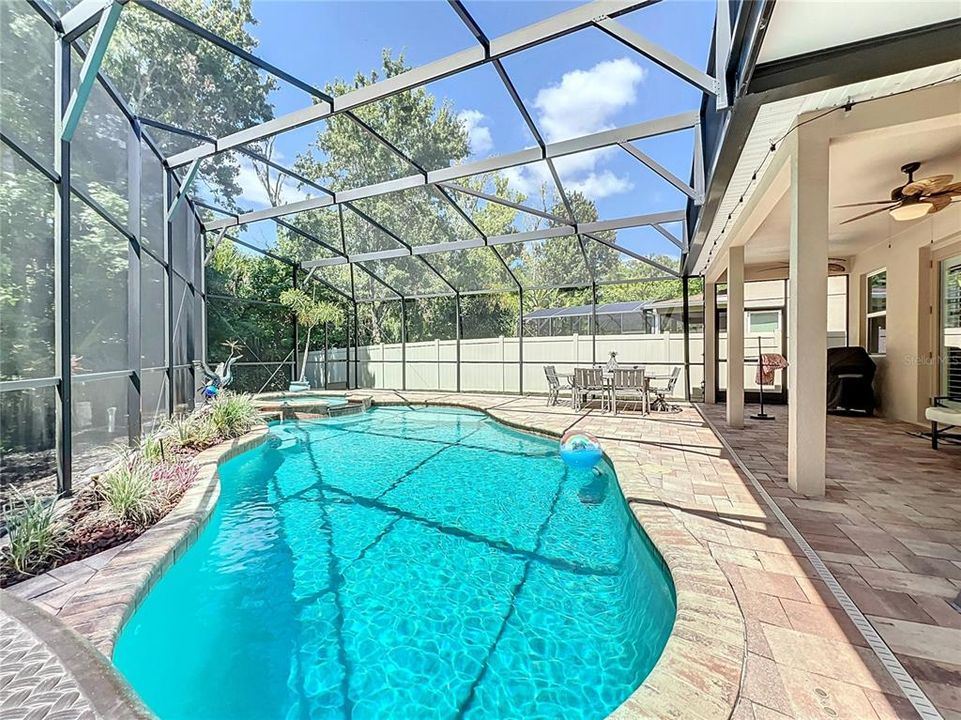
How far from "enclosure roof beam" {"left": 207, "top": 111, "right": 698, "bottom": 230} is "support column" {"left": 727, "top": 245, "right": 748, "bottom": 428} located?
84.3 inches

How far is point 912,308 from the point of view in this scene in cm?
616

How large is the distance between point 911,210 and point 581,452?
3938 millimetres

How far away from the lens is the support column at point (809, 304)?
339 centimetres

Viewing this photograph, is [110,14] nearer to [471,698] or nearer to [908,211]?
[471,698]

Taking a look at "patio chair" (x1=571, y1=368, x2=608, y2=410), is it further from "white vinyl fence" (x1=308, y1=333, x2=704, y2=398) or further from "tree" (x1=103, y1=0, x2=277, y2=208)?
"tree" (x1=103, y1=0, x2=277, y2=208)

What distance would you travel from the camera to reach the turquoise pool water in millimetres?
2105

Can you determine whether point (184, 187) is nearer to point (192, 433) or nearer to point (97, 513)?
point (192, 433)

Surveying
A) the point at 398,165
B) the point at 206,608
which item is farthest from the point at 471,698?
the point at 398,165

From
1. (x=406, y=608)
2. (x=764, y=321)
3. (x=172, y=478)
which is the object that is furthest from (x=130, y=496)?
(x=764, y=321)

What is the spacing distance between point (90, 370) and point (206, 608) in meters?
3.17

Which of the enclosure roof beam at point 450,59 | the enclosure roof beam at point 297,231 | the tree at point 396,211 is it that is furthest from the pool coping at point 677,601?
the enclosure roof beam at point 297,231

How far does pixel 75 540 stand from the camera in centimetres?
300

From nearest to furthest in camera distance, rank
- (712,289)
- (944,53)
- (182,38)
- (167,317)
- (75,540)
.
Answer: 1. (944,53)
2. (75,540)
3. (182,38)
4. (167,317)
5. (712,289)

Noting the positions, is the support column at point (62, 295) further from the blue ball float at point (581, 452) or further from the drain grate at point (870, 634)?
the drain grate at point (870, 634)
